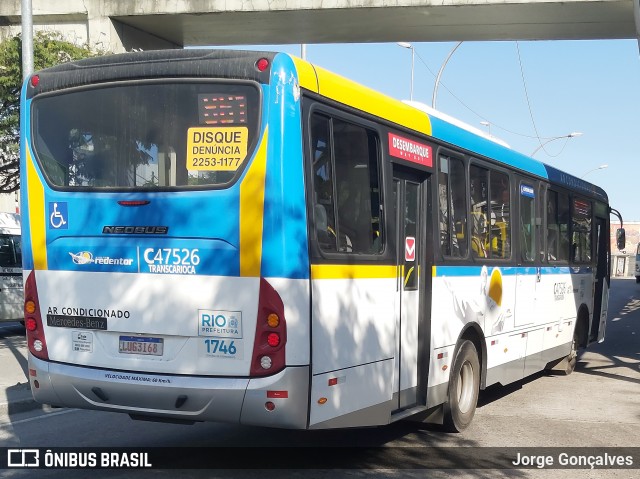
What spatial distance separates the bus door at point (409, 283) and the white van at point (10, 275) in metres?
13.4

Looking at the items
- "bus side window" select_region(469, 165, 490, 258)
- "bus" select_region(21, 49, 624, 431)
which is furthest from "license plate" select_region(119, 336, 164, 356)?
"bus side window" select_region(469, 165, 490, 258)

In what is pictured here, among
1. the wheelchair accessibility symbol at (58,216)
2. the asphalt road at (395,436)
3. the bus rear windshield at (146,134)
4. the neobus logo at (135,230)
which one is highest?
the bus rear windshield at (146,134)

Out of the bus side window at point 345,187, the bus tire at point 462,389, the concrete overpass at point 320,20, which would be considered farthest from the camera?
the concrete overpass at point 320,20

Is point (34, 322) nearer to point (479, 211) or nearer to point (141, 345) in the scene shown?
point (141, 345)

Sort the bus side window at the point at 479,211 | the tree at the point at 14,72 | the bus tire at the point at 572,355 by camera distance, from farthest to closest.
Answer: the tree at the point at 14,72
the bus tire at the point at 572,355
the bus side window at the point at 479,211

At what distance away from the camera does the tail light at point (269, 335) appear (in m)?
6.18

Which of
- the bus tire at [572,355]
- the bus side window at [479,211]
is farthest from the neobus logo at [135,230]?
the bus tire at [572,355]

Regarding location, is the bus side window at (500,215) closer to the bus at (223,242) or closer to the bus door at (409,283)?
the bus door at (409,283)

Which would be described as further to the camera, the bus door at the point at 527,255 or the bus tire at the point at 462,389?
the bus door at the point at 527,255

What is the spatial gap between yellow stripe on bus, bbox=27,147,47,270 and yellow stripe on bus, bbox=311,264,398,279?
2303 mm

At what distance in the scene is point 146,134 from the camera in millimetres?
6742

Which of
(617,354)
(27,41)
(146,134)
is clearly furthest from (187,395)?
(617,354)

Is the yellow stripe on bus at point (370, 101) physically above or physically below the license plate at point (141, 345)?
above

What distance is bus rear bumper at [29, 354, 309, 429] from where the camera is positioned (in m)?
6.18
